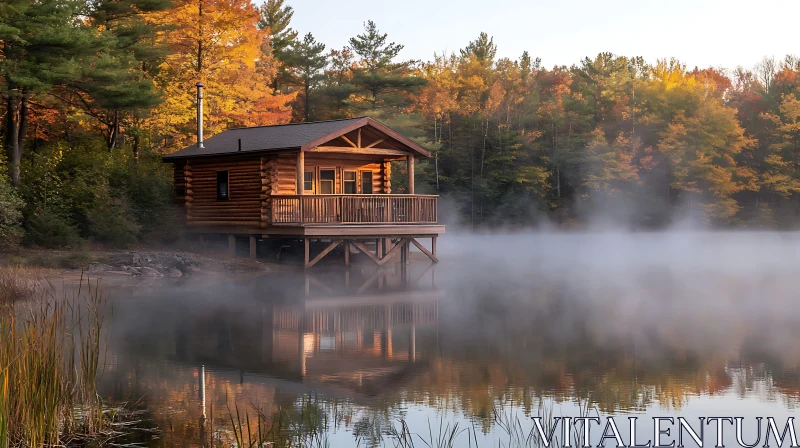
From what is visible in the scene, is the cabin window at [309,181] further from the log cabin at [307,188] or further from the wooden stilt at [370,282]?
the wooden stilt at [370,282]

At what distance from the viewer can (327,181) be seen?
33.5 metres

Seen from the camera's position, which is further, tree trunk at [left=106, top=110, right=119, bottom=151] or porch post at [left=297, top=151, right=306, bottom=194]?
tree trunk at [left=106, top=110, right=119, bottom=151]

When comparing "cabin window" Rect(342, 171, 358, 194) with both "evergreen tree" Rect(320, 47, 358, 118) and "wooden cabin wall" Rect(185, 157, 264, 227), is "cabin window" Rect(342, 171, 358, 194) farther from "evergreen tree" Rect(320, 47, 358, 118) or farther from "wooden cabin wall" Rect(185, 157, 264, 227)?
"evergreen tree" Rect(320, 47, 358, 118)

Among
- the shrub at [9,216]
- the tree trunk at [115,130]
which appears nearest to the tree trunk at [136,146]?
the tree trunk at [115,130]

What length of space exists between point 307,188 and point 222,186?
293cm

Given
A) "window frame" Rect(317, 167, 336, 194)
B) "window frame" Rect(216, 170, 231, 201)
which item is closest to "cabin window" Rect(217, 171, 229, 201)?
"window frame" Rect(216, 170, 231, 201)

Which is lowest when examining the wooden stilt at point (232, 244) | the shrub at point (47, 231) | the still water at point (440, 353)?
the still water at point (440, 353)

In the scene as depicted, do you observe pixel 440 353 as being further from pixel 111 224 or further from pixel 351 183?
pixel 351 183

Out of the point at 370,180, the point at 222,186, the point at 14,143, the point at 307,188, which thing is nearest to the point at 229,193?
the point at 222,186

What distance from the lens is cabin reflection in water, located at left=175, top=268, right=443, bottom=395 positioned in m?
12.6

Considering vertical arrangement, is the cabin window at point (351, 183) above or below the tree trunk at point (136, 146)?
below

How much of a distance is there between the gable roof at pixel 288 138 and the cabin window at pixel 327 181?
1832 millimetres

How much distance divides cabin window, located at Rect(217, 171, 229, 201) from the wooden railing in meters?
3.28

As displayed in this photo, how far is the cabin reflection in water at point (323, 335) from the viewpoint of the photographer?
41.3 ft
